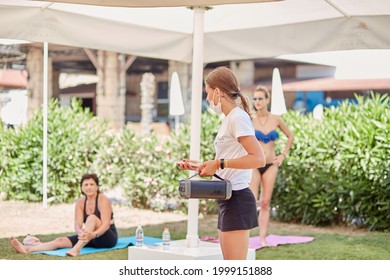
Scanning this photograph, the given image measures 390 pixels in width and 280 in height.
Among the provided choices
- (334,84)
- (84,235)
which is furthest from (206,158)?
(334,84)

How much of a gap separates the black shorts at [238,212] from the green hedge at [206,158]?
5.09 m

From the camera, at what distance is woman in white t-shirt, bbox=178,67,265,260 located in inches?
158

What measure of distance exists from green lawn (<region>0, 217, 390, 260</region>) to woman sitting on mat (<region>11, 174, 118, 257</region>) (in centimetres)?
18

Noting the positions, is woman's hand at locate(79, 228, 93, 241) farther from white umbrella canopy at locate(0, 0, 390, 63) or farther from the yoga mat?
white umbrella canopy at locate(0, 0, 390, 63)

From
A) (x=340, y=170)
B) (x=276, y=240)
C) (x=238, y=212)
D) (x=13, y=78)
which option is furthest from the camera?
(x=13, y=78)

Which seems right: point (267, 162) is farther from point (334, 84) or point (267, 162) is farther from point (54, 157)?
point (334, 84)

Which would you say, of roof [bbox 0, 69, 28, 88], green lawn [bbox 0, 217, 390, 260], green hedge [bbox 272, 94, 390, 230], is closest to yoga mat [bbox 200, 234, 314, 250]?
green lawn [bbox 0, 217, 390, 260]

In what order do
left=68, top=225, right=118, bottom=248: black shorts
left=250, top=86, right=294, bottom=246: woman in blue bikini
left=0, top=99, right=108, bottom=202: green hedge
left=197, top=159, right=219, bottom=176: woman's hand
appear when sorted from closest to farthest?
left=197, top=159, right=219, bottom=176: woman's hand
left=68, top=225, right=118, bottom=248: black shorts
left=250, top=86, right=294, bottom=246: woman in blue bikini
left=0, top=99, right=108, bottom=202: green hedge

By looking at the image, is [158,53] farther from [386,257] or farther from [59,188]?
[59,188]

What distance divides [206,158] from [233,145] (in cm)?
652

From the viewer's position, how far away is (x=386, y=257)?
7.55 meters

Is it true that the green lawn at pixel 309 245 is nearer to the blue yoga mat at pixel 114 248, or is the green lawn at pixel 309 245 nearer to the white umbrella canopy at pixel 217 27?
the blue yoga mat at pixel 114 248

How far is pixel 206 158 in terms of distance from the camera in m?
10.6

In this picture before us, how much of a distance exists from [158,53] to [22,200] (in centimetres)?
501
